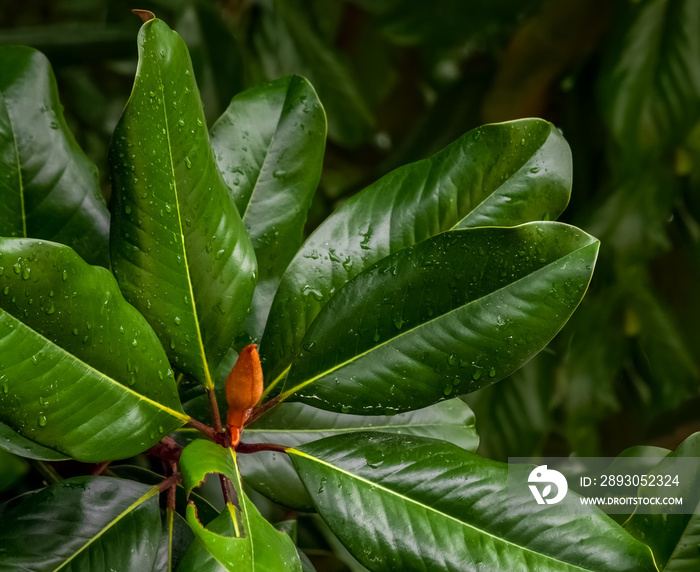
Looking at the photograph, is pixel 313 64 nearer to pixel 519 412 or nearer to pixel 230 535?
pixel 519 412

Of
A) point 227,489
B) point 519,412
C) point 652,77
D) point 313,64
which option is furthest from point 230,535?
point 313,64

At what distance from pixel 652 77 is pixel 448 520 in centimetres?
99

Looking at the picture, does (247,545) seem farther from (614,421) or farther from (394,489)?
(614,421)

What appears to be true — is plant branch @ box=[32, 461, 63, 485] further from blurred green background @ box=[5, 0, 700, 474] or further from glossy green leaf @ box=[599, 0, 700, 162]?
glossy green leaf @ box=[599, 0, 700, 162]

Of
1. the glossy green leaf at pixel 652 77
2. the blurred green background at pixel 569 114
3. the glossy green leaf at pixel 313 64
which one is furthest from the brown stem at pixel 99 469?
the glossy green leaf at pixel 313 64

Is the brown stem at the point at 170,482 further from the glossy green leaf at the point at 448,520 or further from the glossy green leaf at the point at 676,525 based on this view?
the glossy green leaf at the point at 676,525

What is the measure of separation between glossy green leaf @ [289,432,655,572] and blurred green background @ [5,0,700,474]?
22.8 inches

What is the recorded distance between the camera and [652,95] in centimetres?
113

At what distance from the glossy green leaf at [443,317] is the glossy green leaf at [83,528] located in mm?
127

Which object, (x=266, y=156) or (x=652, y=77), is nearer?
(x=266, y=156)

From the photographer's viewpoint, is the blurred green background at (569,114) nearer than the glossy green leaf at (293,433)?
No

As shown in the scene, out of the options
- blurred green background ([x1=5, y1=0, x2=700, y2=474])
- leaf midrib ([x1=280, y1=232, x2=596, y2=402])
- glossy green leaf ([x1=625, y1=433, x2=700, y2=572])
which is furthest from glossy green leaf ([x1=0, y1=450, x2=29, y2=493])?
blurred green background ([x1=5, y1=0, x2=700, y2=474])

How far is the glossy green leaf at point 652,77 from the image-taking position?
1123mm

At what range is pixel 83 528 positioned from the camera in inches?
16.9
